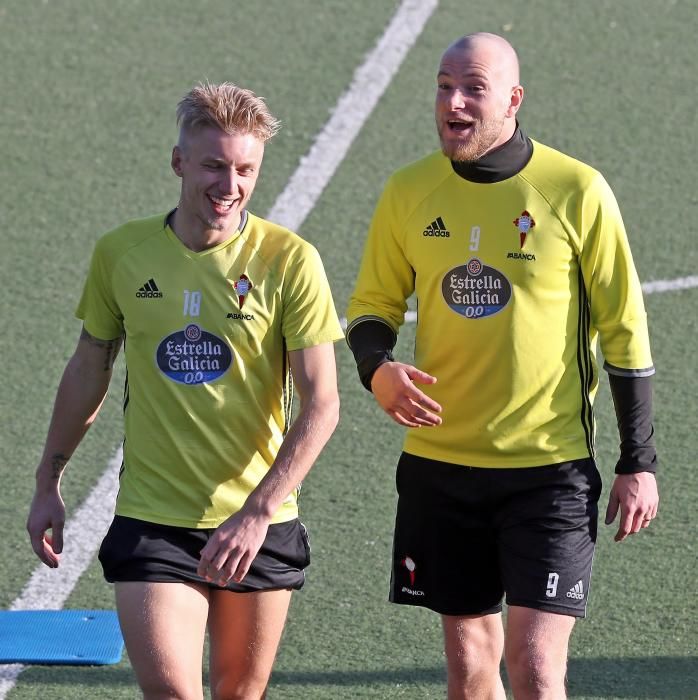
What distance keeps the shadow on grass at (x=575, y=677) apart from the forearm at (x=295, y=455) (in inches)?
58.1

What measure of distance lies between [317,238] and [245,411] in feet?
13.5

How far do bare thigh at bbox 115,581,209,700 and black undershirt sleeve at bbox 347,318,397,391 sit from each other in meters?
0.79

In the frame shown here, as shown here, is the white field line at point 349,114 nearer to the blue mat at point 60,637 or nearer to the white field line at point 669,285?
the white field line at point 669,285

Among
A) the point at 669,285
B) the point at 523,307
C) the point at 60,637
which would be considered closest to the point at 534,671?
the point at 523,307

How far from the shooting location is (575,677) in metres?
5.26

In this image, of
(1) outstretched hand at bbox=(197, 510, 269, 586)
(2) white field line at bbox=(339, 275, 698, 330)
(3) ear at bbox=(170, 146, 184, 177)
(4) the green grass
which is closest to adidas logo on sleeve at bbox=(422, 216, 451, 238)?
(3) ear at bbox=(170, 146, 184, 177)

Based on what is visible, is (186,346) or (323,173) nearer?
(186,346)

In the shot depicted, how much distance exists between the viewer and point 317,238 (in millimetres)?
8148

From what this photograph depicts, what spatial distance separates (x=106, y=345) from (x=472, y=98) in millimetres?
1232

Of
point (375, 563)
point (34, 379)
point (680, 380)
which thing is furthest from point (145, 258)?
point (680, 380)

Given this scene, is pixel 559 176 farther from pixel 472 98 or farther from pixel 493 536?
pixel 493 536

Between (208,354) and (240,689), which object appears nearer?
(208,354)

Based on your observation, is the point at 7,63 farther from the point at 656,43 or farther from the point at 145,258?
the point at 145,258

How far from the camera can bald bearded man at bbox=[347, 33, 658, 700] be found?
4.24 m
